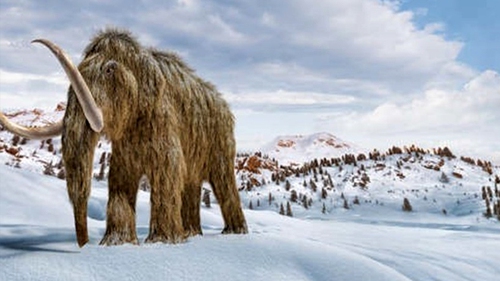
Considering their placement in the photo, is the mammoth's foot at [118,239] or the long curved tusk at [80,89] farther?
the mammoth's foot at [118,239]

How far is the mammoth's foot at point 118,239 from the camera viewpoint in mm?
3135

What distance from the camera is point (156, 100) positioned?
11.2 ft

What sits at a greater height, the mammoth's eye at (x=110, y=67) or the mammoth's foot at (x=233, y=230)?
the mammoth's eye at (x=110, y=67)

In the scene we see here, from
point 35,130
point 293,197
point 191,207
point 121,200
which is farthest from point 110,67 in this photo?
point 293,197

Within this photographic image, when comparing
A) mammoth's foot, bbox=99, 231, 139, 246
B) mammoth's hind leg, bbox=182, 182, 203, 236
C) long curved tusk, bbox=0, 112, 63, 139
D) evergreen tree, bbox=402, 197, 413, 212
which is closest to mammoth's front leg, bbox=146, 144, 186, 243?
mammoth's foot, bbox=99, 231, 139, 246

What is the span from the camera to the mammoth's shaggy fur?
3070 mm

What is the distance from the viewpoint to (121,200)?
11.2ft

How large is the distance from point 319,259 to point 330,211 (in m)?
8.41

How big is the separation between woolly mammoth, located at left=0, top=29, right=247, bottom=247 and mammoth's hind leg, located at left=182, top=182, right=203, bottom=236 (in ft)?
1.29

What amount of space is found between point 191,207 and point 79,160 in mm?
1541

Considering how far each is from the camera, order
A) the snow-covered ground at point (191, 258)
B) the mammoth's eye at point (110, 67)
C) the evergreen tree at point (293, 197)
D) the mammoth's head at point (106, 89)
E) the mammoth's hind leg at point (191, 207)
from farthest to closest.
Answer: the evergreen tree at point (293, 197), the mammoth's hind leg at point (191, 207), the mammoth's eye at point (110, 67), the mammoth's head at point (106, 89), the snow-covered ground at point (191, 258)

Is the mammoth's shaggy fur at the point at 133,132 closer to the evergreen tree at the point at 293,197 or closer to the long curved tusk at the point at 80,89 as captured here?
the long curved tusk at the point at 80,89

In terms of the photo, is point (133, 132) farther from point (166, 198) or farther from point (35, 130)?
point (35, 130)

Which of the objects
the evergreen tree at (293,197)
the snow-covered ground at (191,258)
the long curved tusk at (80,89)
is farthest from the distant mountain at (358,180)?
the long curved tusk at (80,89)
